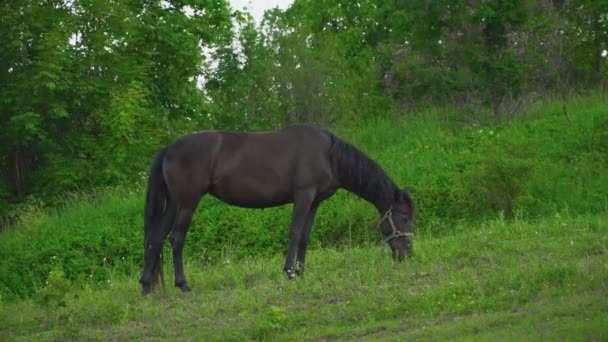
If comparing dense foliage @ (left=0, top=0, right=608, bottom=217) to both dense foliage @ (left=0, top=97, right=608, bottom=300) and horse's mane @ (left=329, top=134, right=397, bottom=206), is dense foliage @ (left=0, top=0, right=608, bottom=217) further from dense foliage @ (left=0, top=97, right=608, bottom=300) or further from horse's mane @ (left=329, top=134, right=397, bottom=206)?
horse's mane @ (left=329, top=134, right=397, bottom=206)

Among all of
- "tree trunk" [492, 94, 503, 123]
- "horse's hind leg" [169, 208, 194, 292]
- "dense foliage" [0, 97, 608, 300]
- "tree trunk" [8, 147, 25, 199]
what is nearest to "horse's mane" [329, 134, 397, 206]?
"horse's hind leg" [169, 208, 194, 292]

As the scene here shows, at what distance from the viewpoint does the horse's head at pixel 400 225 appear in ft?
44.2

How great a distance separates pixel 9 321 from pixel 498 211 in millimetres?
9045

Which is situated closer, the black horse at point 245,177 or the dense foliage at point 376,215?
the black horse at point 245,177

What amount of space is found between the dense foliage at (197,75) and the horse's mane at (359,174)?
411 inches

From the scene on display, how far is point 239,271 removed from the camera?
1377 cm

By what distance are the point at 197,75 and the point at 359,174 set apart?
17913 mm

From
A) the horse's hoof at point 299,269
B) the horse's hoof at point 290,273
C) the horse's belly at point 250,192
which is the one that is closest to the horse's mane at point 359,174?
the horse's belly at point 250,192

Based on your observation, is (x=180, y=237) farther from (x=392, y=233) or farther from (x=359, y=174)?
(x=392, y=233)

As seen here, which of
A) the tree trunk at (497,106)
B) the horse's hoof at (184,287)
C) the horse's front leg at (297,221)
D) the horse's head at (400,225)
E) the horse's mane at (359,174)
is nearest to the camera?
the horse's hoof at (184,287)

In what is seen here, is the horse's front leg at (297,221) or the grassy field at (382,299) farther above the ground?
the horse's front leg at (297,221)

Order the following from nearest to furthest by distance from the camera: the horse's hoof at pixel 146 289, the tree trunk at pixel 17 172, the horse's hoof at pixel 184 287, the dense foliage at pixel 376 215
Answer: the horse's hoof at pixel 146 289 → the horse's hoof at pixel 184 287 → the dense foliage at pixel 376 215 → the tree trunk at pixel 17 172

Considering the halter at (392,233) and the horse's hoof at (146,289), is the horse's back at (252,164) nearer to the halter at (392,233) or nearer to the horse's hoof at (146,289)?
the halter at (392,233)

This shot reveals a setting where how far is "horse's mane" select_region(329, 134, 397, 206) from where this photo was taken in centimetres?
1323
